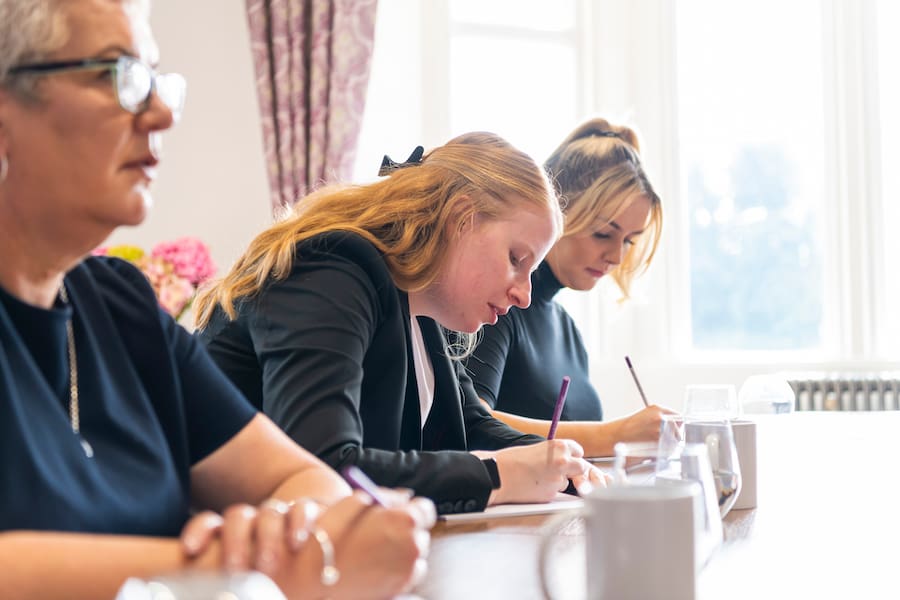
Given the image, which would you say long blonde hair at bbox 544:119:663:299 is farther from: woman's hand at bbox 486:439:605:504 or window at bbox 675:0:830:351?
window at bbox 675:0:830:351

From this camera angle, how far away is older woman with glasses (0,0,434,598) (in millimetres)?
834

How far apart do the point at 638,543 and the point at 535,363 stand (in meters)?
1.72

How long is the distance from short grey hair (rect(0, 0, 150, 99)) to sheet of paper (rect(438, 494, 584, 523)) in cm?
73

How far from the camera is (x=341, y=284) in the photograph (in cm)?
151

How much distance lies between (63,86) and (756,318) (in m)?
4.30

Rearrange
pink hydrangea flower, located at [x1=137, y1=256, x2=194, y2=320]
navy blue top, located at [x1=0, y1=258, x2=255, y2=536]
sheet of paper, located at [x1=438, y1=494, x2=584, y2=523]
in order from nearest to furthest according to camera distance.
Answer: navy blue top, located at [x1=0, y1=258, x2=255, y2=536]
sheet of paper, located at [x1=438, y1=494, x2=584, y2=523]
pink hydrangea flower, located at [x1=137, y1=256, x2=194, y2=320]

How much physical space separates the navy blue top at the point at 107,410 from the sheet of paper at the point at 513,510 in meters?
0.32

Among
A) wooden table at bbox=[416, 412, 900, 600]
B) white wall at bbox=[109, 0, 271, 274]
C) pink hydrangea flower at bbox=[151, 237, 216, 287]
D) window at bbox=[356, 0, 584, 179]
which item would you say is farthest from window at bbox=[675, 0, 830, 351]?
wooden table at bbox=[416, 412, 900, 600]

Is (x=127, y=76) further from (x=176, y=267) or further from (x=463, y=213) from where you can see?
(x=176, y=267)

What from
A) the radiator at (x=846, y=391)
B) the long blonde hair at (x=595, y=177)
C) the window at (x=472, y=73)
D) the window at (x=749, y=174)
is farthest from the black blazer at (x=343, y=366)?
the window at (x=749, y=174)

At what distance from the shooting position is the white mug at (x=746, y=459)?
54.9 inches

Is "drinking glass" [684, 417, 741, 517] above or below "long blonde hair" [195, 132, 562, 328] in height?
below

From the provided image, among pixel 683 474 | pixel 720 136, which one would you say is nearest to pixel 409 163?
pixel 683 474

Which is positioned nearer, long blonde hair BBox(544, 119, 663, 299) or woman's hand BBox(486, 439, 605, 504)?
woman's hand BBox(486, 439, 605, 504)
